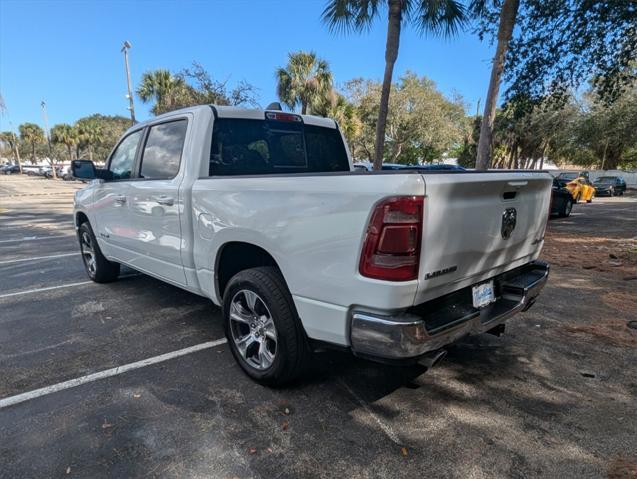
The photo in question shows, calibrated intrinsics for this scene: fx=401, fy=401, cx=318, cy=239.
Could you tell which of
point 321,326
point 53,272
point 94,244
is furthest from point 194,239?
point 53,272

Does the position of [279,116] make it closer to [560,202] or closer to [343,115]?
[560,202]

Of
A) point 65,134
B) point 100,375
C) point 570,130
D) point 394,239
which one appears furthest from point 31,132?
point 394,239

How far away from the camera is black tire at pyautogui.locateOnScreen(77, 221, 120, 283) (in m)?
5.31

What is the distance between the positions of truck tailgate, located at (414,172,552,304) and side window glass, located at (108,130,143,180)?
3429 millimetres

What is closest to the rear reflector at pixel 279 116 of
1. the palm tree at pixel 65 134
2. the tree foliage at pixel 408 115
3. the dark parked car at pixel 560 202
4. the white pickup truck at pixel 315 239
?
the white pickup truck at pixel 315 239

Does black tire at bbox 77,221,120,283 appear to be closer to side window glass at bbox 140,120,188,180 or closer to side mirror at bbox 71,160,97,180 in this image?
side mirror at bbox 71,160,97,180

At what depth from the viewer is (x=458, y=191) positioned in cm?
219

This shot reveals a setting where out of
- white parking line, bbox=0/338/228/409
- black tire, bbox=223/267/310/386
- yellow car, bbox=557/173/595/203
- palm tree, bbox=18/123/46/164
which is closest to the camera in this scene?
black tire, bbox=223/267/310/386

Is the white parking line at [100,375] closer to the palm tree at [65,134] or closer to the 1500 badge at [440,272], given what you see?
the 1500 badge at [440,272]

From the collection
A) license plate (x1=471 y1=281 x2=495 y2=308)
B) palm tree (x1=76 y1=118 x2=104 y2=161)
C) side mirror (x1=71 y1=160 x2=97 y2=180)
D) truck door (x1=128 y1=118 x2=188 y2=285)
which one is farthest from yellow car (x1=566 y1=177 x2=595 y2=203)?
palm tree (x1=76 y1=118 x2=104 y2=161)

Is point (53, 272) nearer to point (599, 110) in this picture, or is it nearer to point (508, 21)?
point (508, 21)

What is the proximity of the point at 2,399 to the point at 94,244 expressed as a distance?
2.81m

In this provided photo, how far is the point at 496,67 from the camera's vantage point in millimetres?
9805

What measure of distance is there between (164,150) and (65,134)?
5973cm
